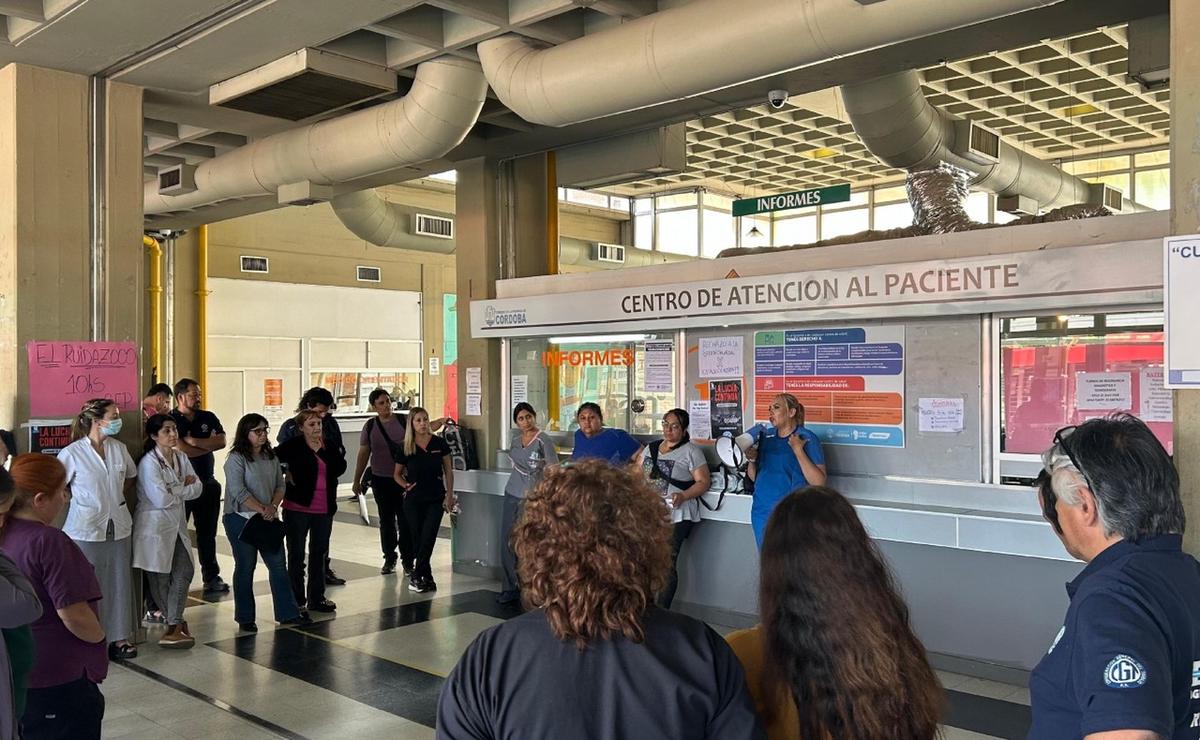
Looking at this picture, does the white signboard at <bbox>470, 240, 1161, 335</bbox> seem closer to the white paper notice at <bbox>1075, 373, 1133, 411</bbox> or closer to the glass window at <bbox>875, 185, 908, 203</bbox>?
the white paper notice at <bbox>1075, 373, 1133, 411</bbox>

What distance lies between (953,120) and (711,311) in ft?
9.16

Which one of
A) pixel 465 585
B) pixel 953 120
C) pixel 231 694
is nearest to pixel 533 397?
pixel 465 585

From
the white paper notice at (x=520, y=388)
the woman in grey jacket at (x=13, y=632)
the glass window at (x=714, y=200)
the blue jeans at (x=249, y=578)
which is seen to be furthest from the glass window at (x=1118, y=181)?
the woman in grey jacket at (x=13, y=632)

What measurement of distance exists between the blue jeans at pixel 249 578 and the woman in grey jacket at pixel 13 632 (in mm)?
3667

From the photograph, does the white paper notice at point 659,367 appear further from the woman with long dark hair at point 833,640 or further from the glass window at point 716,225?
the woman with long dark hair at point 833,640

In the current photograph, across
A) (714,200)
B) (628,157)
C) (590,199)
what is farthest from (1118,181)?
(628,157)

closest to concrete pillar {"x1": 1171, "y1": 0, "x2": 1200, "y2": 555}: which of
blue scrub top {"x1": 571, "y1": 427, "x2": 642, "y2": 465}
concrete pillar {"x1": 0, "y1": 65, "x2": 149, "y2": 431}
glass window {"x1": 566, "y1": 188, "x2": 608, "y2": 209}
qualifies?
blue scrub top {"x1": 571, "y1": 427, "x2": 642, "y2": 465}

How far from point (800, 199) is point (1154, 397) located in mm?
2396

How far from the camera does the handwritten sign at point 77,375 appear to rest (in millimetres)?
5539

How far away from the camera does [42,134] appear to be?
222 inches

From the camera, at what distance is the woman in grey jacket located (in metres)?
2.03

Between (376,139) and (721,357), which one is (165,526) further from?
(721,357)

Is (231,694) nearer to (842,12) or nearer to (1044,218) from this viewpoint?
(842,12)

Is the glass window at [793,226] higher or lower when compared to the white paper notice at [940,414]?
higher
